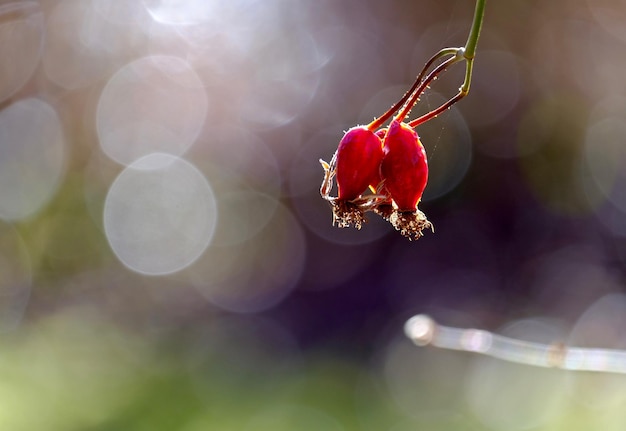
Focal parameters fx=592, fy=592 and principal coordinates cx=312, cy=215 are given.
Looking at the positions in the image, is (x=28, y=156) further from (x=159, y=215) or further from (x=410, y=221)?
(x=410, y=221)

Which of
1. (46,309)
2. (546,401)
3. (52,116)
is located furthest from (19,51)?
(546,401)

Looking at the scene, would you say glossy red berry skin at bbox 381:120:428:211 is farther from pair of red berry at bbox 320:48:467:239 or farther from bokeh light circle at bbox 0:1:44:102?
bokeh light circle at bbox 0:1:44:102

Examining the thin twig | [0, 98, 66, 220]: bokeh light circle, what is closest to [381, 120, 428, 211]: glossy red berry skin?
the thin twig

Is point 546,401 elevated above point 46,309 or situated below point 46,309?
below

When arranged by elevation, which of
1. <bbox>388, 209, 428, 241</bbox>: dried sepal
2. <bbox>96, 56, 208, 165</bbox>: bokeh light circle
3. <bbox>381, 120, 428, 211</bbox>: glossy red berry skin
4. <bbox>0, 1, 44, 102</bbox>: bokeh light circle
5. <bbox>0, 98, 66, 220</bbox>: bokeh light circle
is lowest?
<bbox>388, 209, 428, 241</bbox>: dried sepal

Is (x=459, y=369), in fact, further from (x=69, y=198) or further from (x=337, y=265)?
(x=69, y=198)

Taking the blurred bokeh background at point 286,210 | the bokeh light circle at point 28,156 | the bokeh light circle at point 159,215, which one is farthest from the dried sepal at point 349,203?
the bokeh light circle at point 159,215
